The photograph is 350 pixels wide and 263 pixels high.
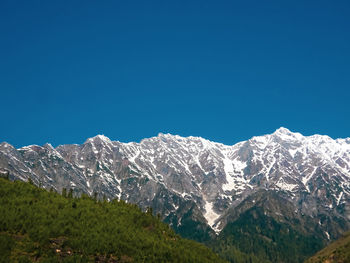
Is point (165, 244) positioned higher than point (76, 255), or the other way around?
point (165, 244)

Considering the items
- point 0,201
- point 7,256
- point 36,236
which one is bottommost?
point 7,256

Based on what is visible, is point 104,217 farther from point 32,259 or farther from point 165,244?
point 32,259

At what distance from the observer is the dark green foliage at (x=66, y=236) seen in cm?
13805

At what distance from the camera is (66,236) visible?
158875 millimetres

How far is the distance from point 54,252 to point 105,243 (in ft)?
75.7

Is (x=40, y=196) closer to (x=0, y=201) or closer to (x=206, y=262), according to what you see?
(x=0, y=201)

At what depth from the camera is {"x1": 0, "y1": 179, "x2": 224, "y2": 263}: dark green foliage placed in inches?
5435

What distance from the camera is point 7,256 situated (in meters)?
127

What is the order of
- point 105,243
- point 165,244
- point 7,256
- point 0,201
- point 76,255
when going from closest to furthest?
point 7,256 → point 76,255 → point 105,243 → point 0,201 → point 165,244

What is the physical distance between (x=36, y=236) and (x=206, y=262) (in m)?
77.7

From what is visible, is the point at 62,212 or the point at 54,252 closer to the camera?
the point at 54,252

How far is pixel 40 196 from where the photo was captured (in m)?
198

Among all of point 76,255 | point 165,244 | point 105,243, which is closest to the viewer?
point 76,255

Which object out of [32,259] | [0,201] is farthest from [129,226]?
[32,259]
